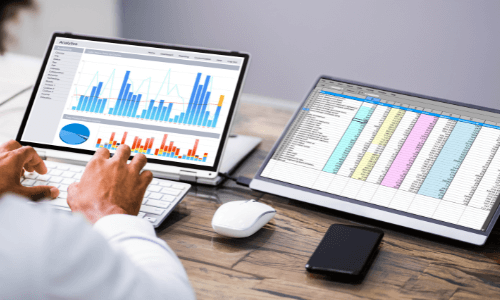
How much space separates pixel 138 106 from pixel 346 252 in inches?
23.0

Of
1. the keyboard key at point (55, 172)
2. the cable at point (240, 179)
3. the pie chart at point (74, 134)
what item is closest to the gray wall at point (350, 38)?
the cable at point (240, 179)

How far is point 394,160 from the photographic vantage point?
0.92m

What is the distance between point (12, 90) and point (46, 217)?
48.8 inches

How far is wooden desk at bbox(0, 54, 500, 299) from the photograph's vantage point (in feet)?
2.25

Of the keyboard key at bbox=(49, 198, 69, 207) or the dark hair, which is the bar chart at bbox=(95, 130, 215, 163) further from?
the dark hair

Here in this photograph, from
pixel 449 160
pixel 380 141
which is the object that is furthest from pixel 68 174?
pixel 449 160

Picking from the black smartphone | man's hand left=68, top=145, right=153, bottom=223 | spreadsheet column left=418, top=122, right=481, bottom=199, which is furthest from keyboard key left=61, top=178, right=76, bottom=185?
spreadsheet column left=418, top=122, right=481, bottom=199

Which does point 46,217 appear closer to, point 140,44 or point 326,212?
point 326,212

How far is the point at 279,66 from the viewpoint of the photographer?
2.62 m

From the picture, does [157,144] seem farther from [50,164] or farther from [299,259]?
[299,259]

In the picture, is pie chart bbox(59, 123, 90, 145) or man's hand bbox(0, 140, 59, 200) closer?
man's hand bbox(0, 140, 59, 200)

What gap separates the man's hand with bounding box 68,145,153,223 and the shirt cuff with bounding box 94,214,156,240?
0.09 metres

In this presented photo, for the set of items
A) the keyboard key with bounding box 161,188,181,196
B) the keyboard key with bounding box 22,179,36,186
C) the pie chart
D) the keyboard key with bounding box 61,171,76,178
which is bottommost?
the keyboard key with bounding box 161,188,181,196

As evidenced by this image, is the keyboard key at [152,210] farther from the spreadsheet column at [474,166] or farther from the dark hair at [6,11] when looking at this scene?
the dark hair at [6,11]
